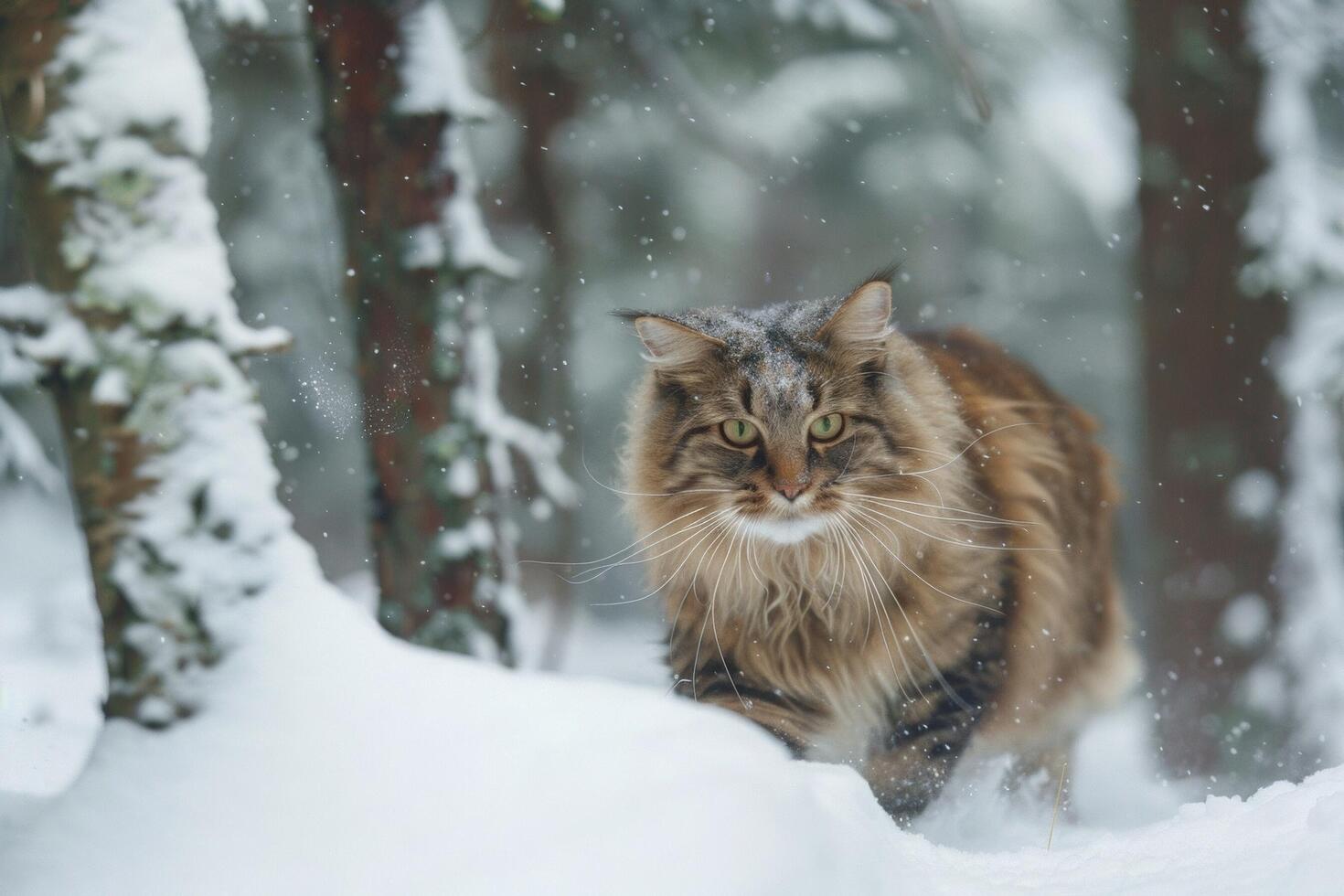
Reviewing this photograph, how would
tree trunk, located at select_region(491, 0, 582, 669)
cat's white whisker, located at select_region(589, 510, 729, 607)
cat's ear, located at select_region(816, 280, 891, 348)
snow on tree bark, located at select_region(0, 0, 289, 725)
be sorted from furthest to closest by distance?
1. tree trunk, located at select_region(491, 0, 582, 669)
2. cat's white whisker, located at select_region(589, 510, 729, 607)
3. cat's ear, located at select_region(816, 280, 891, 348)
4. snow on tree bark, located at select_region(0, 0, 289, 725)

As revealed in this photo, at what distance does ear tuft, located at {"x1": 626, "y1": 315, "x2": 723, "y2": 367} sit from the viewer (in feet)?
7.64

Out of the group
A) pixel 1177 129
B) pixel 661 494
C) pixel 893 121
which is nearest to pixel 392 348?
pixel 661 494

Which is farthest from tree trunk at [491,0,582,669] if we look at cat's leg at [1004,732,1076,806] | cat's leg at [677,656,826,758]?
cat's leg at [1004,732,1076,806]

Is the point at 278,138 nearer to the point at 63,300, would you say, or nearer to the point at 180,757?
the point at 63,300

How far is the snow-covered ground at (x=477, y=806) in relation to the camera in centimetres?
133

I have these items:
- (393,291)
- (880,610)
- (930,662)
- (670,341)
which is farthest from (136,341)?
(930,662)

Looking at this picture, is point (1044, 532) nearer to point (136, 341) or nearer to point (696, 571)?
point (696, 571)

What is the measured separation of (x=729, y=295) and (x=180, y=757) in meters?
4.25

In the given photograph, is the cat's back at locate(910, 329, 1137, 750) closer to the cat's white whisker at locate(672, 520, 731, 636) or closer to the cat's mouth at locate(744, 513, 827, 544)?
the cat's mouth at locate(744, 513, 827, 544)

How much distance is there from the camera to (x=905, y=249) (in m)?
5.99

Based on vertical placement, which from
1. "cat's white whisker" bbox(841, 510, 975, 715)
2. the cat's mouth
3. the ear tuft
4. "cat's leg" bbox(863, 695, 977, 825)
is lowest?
"cat's leg" bbox(863, 695, 977, 825)

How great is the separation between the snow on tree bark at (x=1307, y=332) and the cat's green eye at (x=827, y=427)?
1.86 metres

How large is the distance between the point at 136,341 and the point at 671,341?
44.1 inches

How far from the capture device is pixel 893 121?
5402 millimetres
